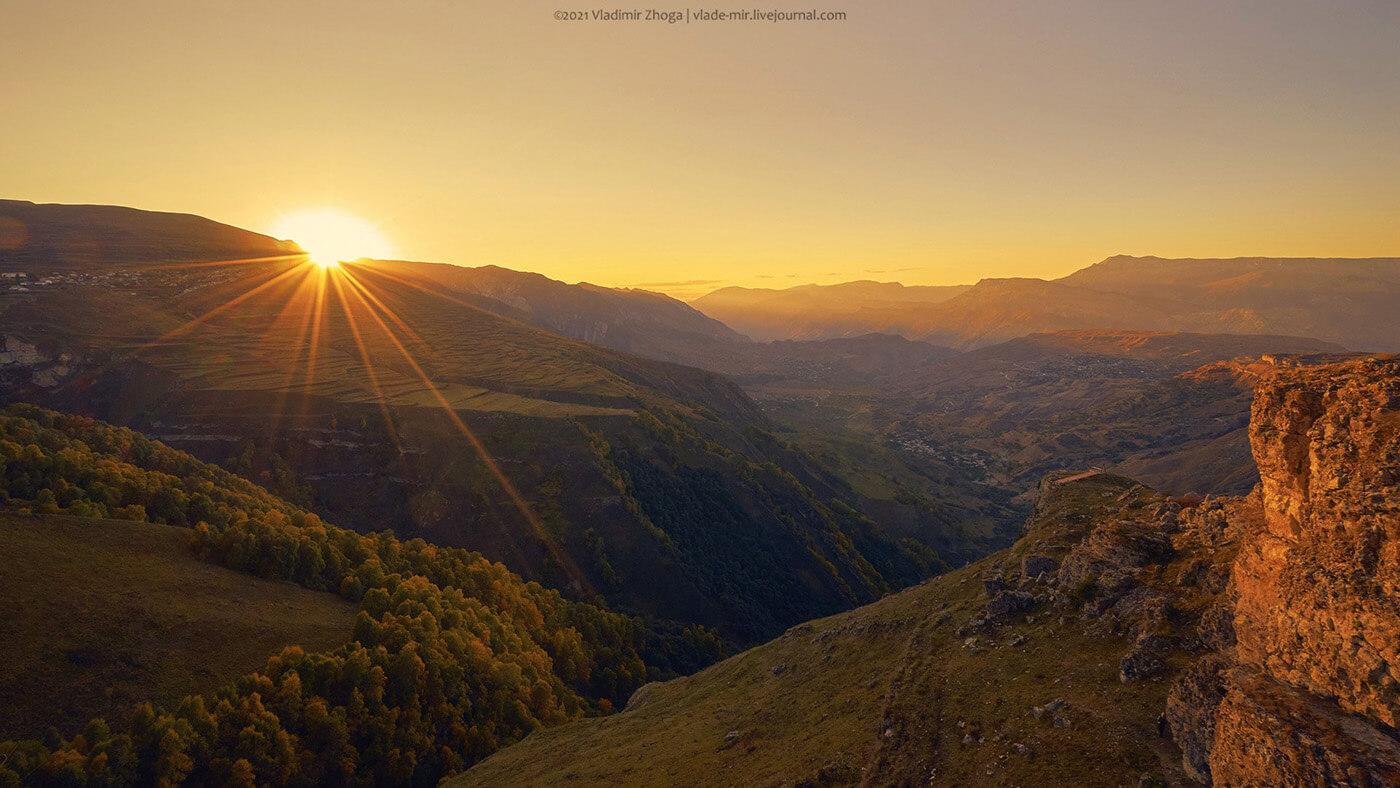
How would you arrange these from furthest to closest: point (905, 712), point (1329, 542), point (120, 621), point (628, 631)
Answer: point (628, 631) < point (120, 621) < point (905, 712) < point (1329, 542)

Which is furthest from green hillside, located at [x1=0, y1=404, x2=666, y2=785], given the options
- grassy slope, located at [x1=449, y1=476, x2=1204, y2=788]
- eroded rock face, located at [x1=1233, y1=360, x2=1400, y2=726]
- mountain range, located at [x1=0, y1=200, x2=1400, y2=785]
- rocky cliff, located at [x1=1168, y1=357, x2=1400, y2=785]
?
eroded rock face, located at [x1=1233, y1=360, x2=1400, y2=726]

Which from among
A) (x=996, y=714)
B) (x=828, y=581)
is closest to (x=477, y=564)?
(x=828, y=581)

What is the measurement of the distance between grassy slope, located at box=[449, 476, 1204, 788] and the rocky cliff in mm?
6767

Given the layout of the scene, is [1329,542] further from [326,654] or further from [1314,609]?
[326,654]

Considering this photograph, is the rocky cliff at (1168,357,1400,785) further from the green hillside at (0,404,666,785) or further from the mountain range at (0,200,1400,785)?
the green hillside at (0,404,666,785)

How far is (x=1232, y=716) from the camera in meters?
30.5

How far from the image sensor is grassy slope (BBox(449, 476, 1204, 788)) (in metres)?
41.7

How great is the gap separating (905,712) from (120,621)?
10345 cm

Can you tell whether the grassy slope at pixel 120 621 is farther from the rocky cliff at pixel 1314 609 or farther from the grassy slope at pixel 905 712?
the rocky cliff at pixel 1314 609

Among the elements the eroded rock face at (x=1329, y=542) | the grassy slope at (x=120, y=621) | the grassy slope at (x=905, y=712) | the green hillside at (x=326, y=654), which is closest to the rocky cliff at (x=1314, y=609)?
the eroded rock face at (x=1329, y=542)

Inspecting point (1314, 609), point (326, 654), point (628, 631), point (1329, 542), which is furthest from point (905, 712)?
point (628, 631)

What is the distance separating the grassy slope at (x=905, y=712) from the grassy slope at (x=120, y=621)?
127 feet

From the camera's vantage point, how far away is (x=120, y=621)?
282 ft

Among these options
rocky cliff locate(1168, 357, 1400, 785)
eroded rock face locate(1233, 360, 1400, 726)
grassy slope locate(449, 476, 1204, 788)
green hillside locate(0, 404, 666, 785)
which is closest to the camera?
rocky cliff locate(1168, 357, 1400, 785)
